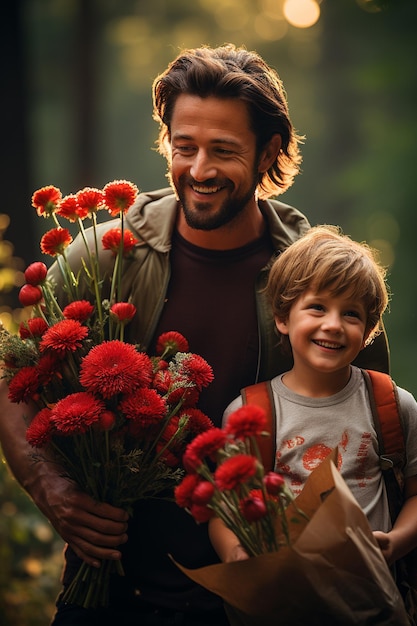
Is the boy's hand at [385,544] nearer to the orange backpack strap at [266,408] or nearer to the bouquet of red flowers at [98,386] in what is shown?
the orange backpack strap at [266,408]

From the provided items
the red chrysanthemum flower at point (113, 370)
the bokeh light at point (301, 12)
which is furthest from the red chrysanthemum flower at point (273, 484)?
the bokeh light at point (301, 12)

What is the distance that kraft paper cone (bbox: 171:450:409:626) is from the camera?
1931mm

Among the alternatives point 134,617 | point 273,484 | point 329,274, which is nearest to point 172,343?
point 329,274

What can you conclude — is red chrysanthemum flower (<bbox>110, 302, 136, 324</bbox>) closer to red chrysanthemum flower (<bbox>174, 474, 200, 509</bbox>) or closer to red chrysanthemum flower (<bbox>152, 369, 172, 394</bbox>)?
red chrysanthemum flower (<bbox>152, 369, 172, 394</bbox>)

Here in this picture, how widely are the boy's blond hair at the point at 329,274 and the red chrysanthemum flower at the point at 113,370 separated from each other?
482 mm

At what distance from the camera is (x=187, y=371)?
2424mm

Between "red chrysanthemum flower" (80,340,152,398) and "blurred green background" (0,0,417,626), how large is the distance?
6.15 metres

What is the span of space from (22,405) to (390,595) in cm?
127

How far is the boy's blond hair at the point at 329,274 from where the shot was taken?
240cm

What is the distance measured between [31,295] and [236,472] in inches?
36.4

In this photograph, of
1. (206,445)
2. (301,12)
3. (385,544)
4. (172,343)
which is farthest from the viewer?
(301,12)

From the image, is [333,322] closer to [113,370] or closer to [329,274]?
[329,274]

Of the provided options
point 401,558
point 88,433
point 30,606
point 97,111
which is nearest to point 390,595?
point 401,558

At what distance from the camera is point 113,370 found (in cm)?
226
